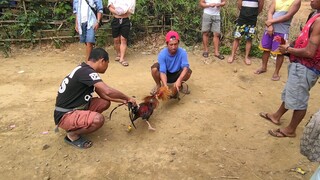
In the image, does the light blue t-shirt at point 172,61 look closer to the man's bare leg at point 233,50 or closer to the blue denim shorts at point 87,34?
the blue denim shorts at point 87,34

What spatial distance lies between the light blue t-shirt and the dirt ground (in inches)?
20.5

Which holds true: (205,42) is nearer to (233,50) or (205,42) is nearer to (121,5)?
(233,50)

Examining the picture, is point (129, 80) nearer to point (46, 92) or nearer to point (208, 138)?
point (46, 92)

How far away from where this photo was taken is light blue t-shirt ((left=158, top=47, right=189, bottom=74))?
455 cm

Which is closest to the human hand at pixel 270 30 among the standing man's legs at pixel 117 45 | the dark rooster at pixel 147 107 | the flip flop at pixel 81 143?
the dark rooster at pixel 147 107

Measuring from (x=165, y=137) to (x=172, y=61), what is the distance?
1328 mm

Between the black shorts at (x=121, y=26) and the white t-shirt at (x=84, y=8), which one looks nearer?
the white t-shirt at (x=84, y=8)

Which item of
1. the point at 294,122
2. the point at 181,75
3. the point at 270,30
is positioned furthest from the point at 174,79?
the point at 270,30

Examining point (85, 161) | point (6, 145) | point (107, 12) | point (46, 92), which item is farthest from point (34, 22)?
point (85, 161)

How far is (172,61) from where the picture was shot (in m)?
4.63

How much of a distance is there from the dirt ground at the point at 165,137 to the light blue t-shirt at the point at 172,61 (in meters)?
0.52

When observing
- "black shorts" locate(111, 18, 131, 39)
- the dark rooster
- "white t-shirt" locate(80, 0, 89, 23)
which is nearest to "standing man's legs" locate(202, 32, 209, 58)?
"black shorts" locate(111, 18, 131, 39)

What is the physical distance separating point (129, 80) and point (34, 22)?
316 centimetres

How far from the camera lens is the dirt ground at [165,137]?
3207 mm
